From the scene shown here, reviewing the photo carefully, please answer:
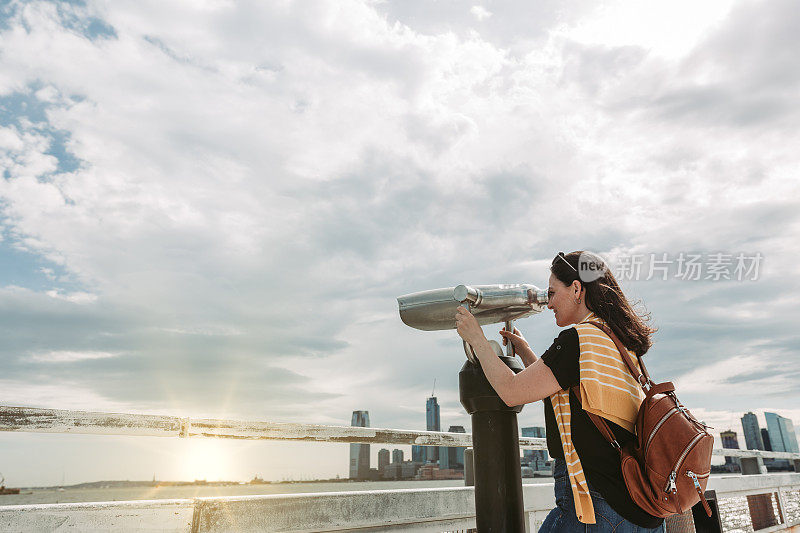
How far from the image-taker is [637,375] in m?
1.44

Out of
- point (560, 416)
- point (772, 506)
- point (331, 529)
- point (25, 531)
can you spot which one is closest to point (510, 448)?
point (560, 416)

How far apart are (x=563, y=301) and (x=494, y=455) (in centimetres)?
55

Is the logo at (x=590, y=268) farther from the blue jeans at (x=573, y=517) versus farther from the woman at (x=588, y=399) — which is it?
the blue jeans at (x=573, y=517)

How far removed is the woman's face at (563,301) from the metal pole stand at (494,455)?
0.69 ft

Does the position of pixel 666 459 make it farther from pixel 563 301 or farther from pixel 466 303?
pixel 466 303

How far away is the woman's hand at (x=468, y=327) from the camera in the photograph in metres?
1.56

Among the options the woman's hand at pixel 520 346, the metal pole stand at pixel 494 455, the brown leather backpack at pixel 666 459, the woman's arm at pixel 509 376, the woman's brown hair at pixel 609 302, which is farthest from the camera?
the woman's hand at pixel 520 346

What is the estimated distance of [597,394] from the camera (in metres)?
1.36

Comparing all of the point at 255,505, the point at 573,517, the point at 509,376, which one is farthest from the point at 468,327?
the point at 255,505

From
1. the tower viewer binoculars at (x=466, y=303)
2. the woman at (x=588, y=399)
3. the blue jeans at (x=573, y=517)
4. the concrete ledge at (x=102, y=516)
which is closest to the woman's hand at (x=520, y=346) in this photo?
the tower viewer binoculars at (x=466, y=303)

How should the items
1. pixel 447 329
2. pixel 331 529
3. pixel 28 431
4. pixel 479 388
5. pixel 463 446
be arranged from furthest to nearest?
1. pixel 463 446
2. pixel 331 529
3. pixel 447 329
4. pixel 479 388
5. pixel 28 431

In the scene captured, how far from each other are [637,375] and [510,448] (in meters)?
0.48

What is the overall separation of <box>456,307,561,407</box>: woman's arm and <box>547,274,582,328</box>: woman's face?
0.29 m

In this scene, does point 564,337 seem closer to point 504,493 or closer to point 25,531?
point 504,493
